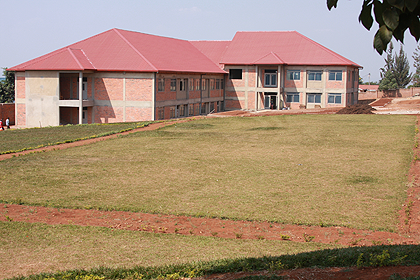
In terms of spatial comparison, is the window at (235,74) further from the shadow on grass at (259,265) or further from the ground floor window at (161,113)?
the shadow on grass at (259,265)

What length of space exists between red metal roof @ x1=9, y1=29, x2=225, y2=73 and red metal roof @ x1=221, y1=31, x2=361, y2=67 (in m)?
7.00

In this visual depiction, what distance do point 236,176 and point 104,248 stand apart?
834cm

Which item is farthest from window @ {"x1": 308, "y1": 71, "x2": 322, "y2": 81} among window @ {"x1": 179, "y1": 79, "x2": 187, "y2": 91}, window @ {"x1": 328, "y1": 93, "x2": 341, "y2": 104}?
window @ {"x1": 179, "y1": 79, "x2": 187, "y2": 91}

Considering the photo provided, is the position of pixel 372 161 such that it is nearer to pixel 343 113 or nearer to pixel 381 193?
pixel 381 193

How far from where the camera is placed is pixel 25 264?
9.43 m

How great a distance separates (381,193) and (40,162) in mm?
14717

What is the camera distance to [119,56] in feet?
154

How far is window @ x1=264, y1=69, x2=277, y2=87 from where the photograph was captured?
196 ft

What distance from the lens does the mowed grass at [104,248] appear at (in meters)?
9.48

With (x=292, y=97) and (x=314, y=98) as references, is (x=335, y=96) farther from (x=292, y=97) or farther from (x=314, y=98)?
(x=292, y=97)

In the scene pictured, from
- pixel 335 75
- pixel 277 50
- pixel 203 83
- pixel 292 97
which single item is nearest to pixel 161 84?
pixel 203 83

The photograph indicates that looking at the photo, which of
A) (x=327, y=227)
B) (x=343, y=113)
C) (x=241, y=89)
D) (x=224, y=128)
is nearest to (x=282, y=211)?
(x=327, y=227)

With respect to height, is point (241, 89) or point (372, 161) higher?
point (241, 89)

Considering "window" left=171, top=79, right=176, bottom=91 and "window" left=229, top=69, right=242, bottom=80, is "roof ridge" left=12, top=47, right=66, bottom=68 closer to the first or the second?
"window" left=171, top=79, right=176, bottom=91
